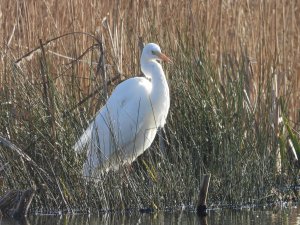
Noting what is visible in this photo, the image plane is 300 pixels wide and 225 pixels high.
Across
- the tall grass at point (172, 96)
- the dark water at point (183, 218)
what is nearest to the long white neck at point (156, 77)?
the tall grass at point (172, 96)

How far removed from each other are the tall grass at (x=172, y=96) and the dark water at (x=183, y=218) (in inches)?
6.2

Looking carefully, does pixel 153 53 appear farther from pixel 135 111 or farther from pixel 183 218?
pixel 183 218

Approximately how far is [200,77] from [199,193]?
1189mm

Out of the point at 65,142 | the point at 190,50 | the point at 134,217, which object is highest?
the point at 190,50

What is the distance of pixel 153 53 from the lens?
6562 millimetres

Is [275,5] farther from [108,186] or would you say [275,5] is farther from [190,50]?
[108,186]

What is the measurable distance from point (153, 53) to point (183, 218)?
1.56 m

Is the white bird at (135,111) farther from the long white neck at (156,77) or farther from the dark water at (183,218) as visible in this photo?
the dark water at (183,218)

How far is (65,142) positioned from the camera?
6.00 metres

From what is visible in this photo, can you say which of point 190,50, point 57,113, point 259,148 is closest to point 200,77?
point 190,50

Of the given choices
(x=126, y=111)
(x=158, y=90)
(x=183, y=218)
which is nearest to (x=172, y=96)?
(x=158, y=90)

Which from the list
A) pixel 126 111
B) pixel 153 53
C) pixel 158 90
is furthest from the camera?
pixel 126 111

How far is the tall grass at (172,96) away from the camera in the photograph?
5.87 m

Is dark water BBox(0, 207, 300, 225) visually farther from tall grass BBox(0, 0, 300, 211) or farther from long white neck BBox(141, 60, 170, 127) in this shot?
long white neck BBox(141, 60, 170, 127)
